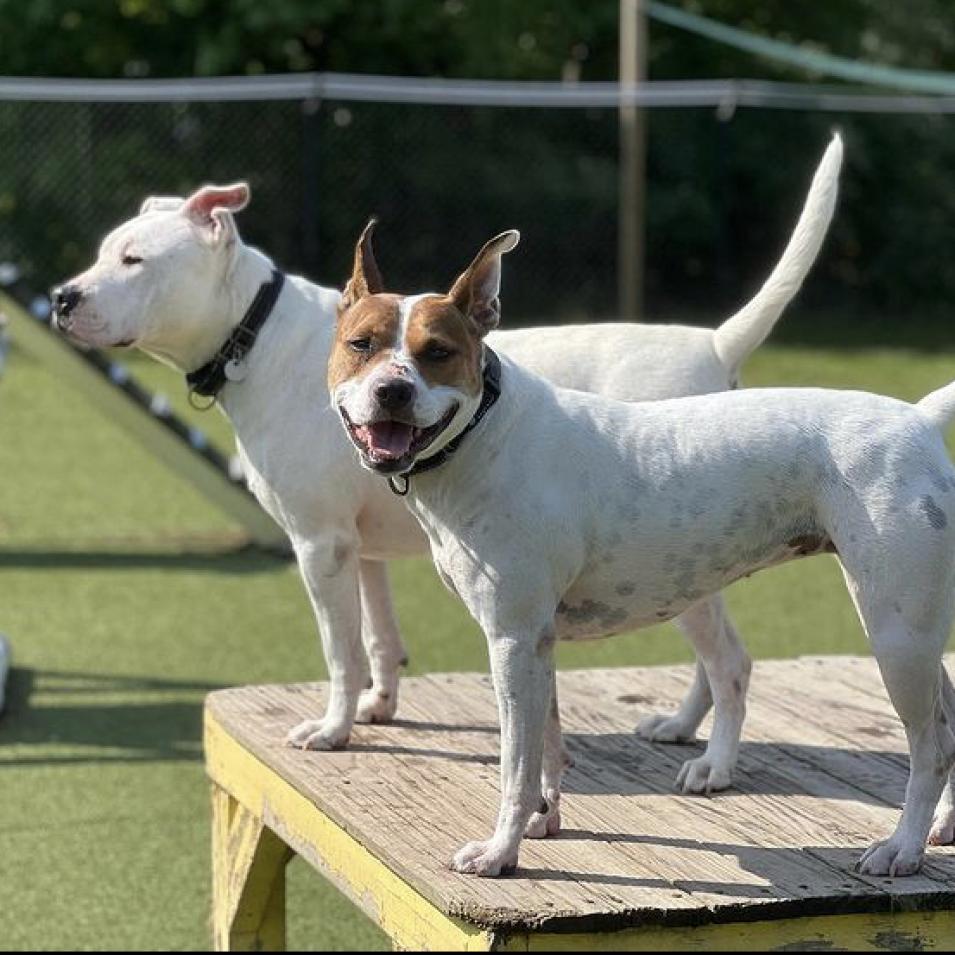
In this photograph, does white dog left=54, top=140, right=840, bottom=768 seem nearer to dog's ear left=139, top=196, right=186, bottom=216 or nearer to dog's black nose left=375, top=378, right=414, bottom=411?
dog's ear left=139, top=196, right=186, bottom=216

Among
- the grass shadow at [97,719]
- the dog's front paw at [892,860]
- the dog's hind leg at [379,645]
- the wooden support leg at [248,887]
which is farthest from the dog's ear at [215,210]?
the grass shadow at [97,719]

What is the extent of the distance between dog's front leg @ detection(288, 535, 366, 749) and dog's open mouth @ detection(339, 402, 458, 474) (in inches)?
44.7

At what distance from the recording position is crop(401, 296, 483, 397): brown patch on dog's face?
322cm

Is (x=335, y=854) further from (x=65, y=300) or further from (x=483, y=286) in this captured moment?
(x=65, y=300)

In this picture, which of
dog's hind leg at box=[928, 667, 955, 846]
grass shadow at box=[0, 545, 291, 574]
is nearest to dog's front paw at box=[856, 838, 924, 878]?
dog's hind leg at box=[928, 667, 955, 846]

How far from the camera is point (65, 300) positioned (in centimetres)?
430

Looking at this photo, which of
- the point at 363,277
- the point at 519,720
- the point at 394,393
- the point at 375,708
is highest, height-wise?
the point at 363,277

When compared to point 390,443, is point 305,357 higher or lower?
lower

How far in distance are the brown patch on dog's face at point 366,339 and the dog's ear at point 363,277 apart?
11cm

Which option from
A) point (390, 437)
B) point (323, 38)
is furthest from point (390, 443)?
point (323, 38)

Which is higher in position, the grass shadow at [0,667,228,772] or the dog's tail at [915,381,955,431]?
the dog's tail at [915,381,955,431]

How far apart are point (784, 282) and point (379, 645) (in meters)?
1.26

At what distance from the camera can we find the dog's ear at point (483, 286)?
333 cm

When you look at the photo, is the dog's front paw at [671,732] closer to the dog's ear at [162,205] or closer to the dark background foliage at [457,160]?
→ the dog's ear at [162,205]
